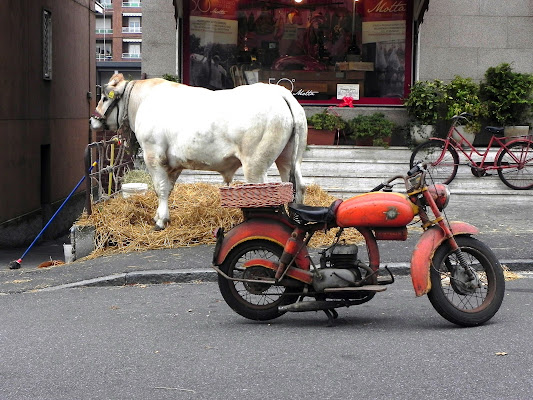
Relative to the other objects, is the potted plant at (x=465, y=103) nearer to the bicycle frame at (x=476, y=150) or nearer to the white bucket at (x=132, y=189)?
the bicycle frame at (x=476, y=150)

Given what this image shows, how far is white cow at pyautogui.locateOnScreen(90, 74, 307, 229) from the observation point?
32.5 ft

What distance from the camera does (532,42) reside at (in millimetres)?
17094

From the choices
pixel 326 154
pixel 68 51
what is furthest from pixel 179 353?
pixel 68 51

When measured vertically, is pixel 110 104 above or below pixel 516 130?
above

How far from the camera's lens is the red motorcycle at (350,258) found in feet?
22.4

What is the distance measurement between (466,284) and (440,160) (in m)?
7.72

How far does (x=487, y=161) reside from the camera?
1498 cm

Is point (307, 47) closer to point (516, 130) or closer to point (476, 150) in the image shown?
point (516, 130)

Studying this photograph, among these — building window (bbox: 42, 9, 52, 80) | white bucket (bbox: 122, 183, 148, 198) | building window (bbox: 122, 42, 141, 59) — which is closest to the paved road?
white bucket (bbox: 122, 183, 148, 198)

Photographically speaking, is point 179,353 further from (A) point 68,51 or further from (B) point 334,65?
(A) point 68,51

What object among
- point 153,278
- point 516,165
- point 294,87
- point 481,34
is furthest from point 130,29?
point 153,278

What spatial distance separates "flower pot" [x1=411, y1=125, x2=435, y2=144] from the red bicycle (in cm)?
144

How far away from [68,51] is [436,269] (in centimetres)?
1776

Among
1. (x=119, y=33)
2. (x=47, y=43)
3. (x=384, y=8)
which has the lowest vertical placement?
(x=47, y=43)
